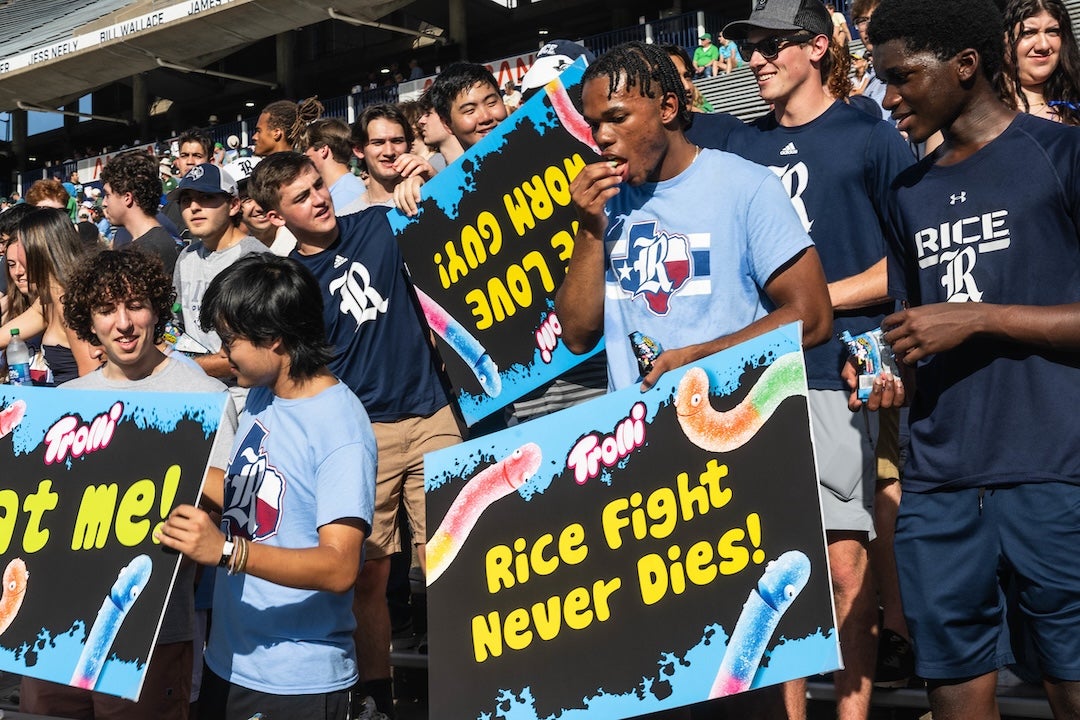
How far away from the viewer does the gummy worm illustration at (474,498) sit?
3080mm

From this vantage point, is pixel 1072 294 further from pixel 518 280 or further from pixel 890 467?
pixel 518 280

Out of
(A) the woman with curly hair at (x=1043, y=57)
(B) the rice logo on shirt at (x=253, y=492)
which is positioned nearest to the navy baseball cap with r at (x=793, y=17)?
(A) the woman with curly hair at (x=1043, y=57)

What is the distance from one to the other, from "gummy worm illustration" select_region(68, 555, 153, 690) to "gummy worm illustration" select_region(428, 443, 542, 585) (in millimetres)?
729

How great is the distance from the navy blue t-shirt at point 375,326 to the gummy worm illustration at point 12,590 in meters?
1.47

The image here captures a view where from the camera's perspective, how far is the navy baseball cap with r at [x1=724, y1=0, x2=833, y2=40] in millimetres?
3850

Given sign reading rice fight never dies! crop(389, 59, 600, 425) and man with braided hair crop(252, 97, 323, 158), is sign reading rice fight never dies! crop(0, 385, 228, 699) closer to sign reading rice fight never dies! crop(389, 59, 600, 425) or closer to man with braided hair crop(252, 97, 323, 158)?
sign reading rice fight never dies! crop(389, 59, 600, 425)

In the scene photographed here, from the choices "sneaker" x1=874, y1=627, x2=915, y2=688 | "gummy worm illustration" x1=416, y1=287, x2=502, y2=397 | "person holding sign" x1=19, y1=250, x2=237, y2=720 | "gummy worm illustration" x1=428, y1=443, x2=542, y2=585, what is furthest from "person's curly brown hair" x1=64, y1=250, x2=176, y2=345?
"sneaker" x1=874, y1=627, x2=915, y2=688

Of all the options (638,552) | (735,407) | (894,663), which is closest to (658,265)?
(735,407)

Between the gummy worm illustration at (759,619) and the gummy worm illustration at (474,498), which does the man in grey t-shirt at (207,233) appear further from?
the gummy worm illustration at (759,619)

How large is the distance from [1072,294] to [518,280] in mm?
2074

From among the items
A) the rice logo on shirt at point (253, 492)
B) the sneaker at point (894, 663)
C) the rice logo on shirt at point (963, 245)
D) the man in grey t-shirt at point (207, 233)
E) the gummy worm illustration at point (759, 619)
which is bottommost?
the sneaker at point (894, 663)

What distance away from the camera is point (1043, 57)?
4004 mm

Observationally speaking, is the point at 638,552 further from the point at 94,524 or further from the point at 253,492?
the point at 94,524

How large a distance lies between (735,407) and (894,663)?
152 centimetres
